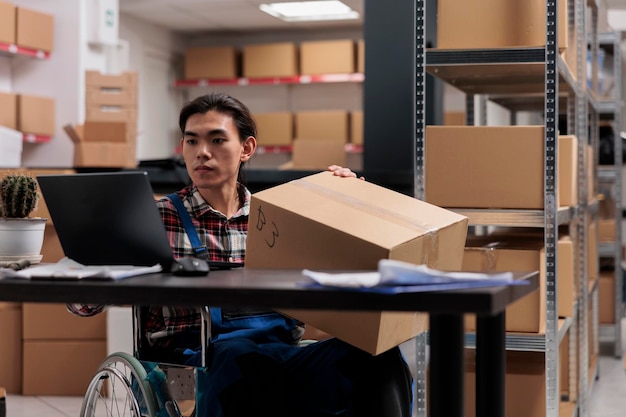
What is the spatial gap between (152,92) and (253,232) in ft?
28.1

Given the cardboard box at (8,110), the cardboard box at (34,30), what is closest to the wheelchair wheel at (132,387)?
the cardboard box at (8,110)

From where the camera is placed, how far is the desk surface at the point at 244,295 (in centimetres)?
143

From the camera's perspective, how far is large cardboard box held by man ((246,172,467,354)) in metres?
1.80

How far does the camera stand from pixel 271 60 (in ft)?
33.4

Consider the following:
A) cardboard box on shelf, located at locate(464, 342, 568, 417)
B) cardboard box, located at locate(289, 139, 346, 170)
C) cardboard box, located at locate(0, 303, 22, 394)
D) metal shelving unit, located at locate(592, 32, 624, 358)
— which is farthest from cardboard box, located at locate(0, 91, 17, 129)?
cardboard box on shelf, located at locate(464, 342, 568, 417)

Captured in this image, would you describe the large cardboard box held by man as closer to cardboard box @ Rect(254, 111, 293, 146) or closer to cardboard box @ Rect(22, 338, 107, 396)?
cardboard box @ Rect(22, 338, 107, 396)

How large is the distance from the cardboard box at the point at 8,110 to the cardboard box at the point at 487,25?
14.2 ft

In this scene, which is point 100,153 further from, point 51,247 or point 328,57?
point 328,57

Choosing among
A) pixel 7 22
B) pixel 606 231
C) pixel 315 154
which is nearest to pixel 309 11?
pixel 7 22

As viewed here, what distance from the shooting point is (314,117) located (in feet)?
32.0

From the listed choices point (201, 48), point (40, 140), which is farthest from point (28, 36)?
point (201, 48)

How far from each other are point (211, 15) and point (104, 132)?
4826 millimetres

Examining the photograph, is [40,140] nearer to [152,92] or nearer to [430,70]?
[152,92]

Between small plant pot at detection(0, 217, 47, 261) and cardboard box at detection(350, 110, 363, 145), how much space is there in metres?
7.64
